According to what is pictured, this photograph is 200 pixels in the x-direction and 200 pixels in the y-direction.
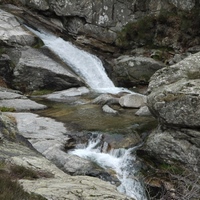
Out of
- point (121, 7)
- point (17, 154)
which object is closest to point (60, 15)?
point (121, 7)

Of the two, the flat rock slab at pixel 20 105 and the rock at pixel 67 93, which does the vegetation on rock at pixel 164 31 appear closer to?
the rock at pixel 67 93

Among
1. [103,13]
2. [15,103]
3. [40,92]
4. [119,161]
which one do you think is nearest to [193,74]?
[119,161]

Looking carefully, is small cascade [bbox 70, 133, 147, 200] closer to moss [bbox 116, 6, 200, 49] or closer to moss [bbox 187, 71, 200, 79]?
moss [bbox 187, 71, 200, 79]

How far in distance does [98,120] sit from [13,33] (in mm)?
11734

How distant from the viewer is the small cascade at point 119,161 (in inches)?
390

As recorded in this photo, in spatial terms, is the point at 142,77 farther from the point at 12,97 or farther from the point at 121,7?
the point at 12,97

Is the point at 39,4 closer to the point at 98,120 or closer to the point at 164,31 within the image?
the point at 164,31

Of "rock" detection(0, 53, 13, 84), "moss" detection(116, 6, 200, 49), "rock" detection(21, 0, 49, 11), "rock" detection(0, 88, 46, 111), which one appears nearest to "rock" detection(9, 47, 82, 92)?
"rock" detection(0, 53, 13, 84)

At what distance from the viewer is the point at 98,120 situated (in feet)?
45.9

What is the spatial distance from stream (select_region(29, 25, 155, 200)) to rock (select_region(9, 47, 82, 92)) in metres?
1.40

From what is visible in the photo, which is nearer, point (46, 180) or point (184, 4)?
point (46, 180)

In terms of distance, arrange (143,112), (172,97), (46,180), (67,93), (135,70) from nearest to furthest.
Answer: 1. (46,180)
2. (172,97)
3. (143,112)
4. (67,93)
5. (135,70)

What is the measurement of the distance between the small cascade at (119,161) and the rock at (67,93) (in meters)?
7.30

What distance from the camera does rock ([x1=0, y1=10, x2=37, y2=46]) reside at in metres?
21.9
